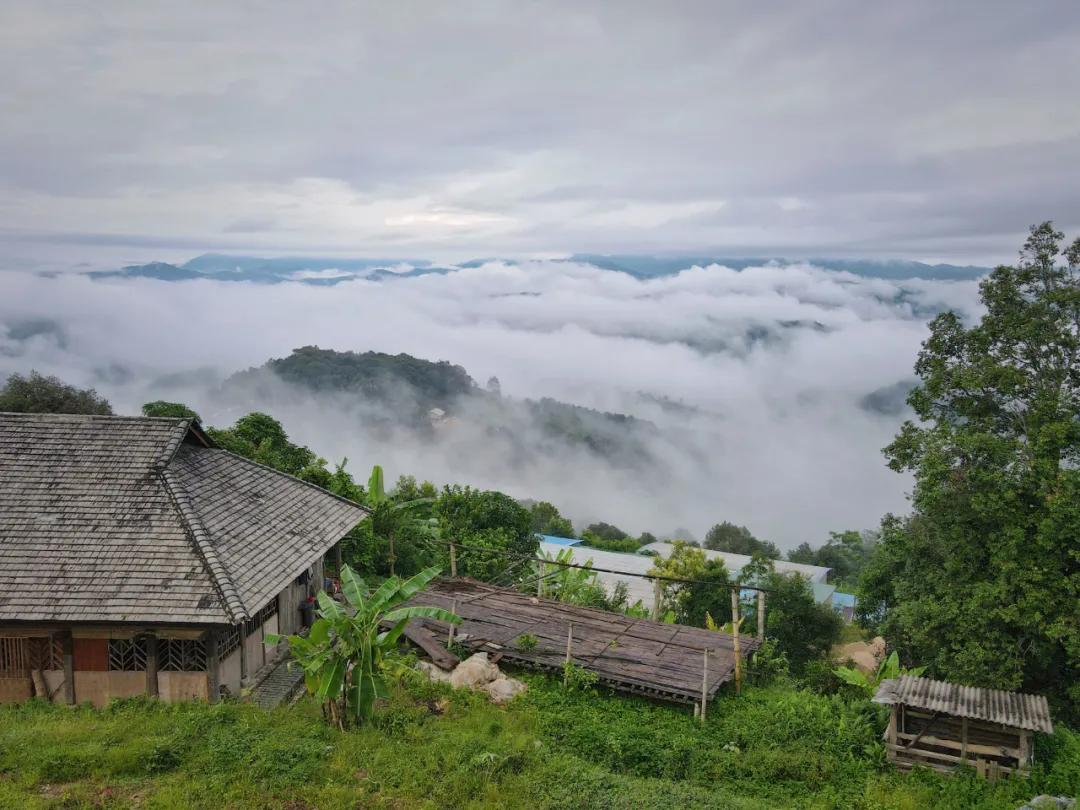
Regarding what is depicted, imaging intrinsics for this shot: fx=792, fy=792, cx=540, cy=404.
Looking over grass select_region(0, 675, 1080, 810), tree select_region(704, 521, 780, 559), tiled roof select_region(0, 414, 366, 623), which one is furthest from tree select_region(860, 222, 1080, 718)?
tree select_region(704, 521, 780, 559)

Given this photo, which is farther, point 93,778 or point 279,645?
point 279,645

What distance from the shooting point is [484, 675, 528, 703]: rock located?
16.6 metres

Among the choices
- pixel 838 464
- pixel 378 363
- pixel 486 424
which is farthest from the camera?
pixel 838 464

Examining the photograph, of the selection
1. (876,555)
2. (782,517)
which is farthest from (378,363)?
(876,555)

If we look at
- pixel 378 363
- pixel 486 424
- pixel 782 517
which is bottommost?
pixel 782 517

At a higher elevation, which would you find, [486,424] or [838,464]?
[486,424]

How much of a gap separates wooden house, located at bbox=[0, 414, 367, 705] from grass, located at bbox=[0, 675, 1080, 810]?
78 centimetres

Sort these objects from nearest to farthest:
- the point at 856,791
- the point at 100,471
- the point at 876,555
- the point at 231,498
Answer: the point at 856,791, the point at 100,471, the point at 231,498, the point at 876,555

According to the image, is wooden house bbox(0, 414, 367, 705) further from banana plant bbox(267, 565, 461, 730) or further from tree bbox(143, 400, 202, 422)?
tree bbox(143, 400, 202, 422)

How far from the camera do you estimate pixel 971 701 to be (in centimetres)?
1495

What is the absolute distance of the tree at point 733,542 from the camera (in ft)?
216

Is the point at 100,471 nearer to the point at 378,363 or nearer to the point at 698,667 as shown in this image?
the point at 698,667

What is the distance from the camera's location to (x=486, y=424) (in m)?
140

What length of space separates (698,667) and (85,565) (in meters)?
13.0
